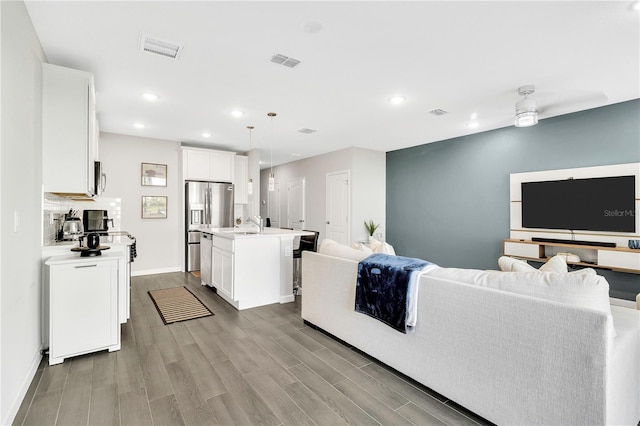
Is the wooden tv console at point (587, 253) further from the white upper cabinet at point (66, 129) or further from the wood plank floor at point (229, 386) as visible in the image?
the white upper cabinet at point (66, 129)

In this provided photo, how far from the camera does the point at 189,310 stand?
12.3 ft

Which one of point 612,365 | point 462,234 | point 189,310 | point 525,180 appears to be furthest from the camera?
point 462,234

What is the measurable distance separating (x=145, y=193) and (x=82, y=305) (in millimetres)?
3678

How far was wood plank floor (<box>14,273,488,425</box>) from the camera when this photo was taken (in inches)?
72.1

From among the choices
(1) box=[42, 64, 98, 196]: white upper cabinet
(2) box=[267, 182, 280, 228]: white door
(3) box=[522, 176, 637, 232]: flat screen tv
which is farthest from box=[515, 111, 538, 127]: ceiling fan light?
(2) box=[267, 182, 280, 228]: white door

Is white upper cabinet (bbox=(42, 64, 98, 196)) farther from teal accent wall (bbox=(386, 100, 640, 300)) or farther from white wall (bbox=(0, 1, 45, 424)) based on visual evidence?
teal accent wall (bbox=(386, 100, 640, 300))

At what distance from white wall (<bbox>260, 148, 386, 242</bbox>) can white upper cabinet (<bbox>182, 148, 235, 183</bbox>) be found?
2.09 metres

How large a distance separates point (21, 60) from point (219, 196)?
436 cm

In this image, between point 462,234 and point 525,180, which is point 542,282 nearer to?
point 525,180

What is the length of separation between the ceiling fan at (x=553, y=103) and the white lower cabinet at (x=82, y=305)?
Answer: 14.4 ft

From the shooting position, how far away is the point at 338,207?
6898 mm

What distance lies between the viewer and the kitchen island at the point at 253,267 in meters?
3.77

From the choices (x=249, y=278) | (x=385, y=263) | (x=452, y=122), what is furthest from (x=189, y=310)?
(x=452, y=122)

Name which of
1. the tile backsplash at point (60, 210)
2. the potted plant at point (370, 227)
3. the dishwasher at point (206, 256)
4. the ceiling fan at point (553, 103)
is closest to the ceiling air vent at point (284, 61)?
the tile backsplash at point (60, 210)
